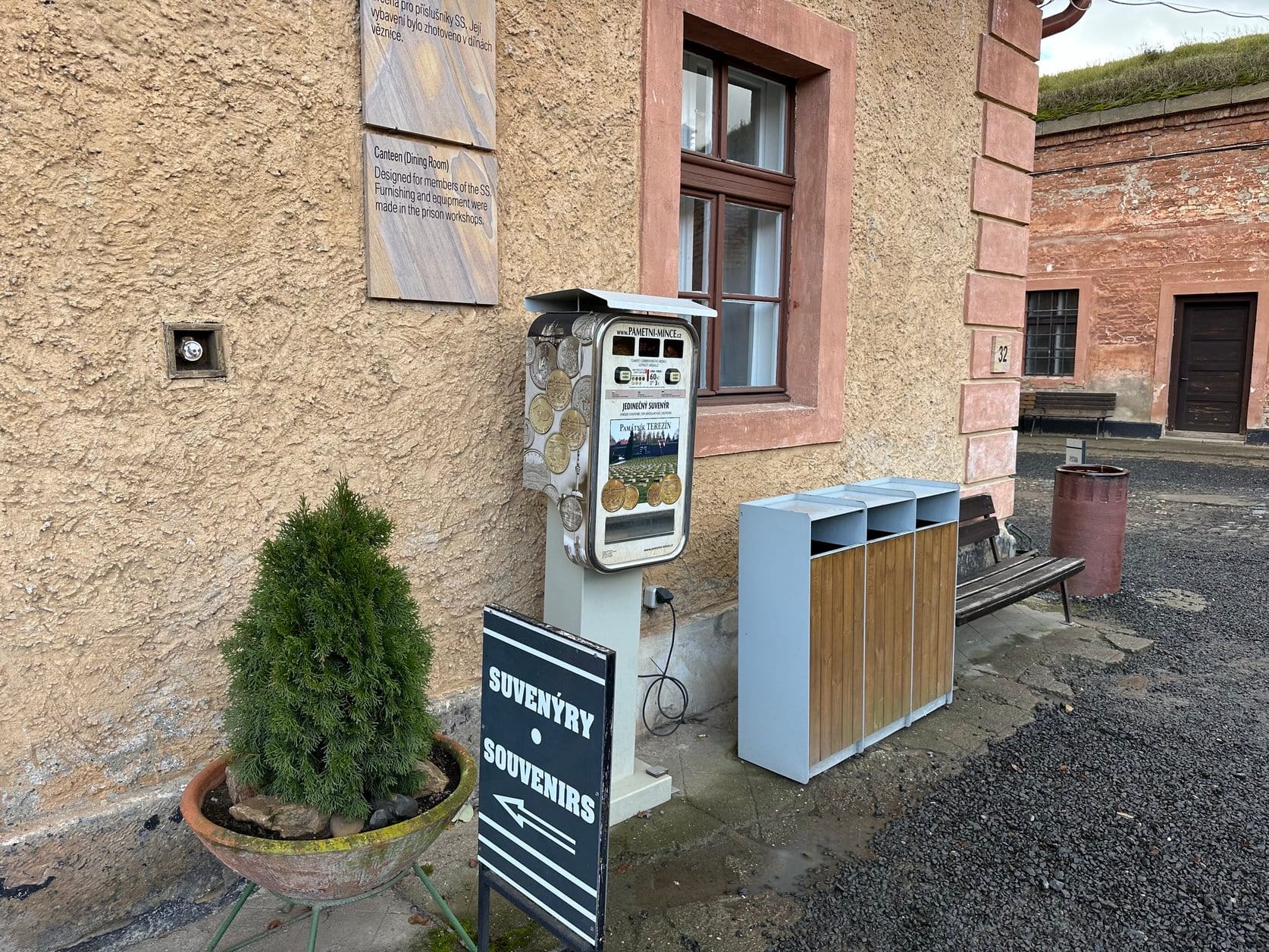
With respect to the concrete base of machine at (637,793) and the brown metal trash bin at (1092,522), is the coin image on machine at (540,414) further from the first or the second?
the brown metal trash bin at (1092,522)

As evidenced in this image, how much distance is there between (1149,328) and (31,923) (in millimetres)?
16933

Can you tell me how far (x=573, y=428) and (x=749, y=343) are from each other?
1999mm

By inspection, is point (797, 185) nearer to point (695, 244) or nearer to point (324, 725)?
point (695, 244)

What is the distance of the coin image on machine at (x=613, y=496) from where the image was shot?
107 inches

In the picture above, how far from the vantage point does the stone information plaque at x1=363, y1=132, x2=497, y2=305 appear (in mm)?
2693

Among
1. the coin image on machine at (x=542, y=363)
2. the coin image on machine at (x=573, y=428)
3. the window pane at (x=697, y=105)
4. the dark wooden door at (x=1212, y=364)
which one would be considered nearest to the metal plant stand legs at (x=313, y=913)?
the coin image on machine at (x=573, y=428)

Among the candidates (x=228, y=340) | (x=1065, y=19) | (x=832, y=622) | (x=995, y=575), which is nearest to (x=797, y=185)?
(x=832, y=622)

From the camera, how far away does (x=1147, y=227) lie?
14.5m

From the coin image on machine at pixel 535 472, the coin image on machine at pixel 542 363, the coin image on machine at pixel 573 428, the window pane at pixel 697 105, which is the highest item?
the window pane at pixel 697 105

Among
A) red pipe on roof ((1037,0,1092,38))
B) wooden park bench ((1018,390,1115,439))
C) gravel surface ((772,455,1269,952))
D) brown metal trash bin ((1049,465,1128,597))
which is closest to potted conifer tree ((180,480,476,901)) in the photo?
gravel surface ((772,455,1269,952))

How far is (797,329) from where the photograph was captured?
4.46 meters

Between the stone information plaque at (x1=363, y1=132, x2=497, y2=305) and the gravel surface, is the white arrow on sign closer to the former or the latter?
the gravel surface

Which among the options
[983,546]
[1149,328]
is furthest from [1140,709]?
[1149,328]

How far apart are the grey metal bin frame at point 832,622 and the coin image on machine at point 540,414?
3.19ft
